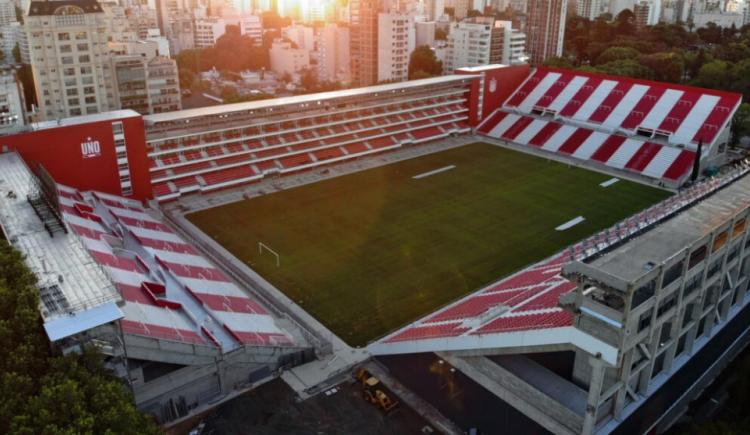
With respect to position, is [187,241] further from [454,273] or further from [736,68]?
[736,68]

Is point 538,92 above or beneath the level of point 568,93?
beneath

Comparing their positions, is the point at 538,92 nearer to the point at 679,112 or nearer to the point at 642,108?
the point at 642,108

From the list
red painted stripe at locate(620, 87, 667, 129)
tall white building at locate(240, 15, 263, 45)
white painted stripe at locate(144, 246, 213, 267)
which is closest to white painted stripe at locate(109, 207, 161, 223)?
white painted stripe at locate(144, 246, 213, 267)

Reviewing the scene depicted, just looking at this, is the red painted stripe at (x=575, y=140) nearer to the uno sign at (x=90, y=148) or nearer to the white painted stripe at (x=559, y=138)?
the white painted stripe at (x=559, y=138)

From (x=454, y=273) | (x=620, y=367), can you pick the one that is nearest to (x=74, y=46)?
(x=454, y=273)

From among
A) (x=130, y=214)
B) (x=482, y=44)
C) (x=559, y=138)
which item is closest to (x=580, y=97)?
(x=559, y=138)

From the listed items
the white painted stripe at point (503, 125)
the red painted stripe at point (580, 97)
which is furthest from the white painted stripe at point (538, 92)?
the red painted stripe at point (580, 97)
